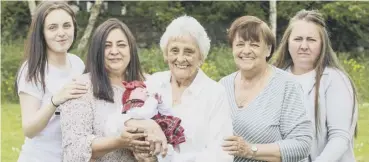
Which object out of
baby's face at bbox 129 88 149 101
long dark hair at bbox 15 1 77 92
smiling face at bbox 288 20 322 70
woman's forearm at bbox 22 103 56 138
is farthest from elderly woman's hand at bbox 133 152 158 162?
smiling face at bbox 288 20 322 70

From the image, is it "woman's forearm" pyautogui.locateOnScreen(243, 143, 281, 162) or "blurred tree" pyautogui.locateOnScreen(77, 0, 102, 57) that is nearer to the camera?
"woman's forearm" pyautogui.locateOnScreen(243, 143, 281, 162)

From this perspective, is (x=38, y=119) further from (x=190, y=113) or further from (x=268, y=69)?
(x=268, y=69)

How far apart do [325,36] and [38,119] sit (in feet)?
5.53

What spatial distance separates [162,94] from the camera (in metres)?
3.69

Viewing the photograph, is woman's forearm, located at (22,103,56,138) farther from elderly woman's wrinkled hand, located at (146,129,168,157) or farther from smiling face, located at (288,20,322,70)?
smiling face, located at (288,20,322,70)

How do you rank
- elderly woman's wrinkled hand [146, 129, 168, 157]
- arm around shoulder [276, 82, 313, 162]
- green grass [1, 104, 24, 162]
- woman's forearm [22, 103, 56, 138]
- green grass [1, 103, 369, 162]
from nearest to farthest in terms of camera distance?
1. elderly woman's wrinkled hand [146, 129, 168, 157]
2. arm around shoulder [276, 82, 313, 162]
3. woman's forearm [22, 103, 56, 138]
4. green grass [1, 103, 369, 162]
5. green grass [1, 104, 24, 162]

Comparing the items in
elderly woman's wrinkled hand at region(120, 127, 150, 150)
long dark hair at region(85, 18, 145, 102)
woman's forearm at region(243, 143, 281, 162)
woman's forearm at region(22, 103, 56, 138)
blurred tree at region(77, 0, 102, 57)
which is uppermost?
blurred tree at region(77, 0, 102, 57)

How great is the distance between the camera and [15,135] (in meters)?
9.70

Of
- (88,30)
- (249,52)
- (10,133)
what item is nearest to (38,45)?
(249,52)

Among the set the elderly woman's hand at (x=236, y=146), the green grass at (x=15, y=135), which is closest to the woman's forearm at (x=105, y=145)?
the elderly woman's hand at (x=236, y=146)

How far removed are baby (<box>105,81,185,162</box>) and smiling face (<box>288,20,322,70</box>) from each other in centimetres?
100

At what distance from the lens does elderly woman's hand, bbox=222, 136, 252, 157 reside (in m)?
3.52

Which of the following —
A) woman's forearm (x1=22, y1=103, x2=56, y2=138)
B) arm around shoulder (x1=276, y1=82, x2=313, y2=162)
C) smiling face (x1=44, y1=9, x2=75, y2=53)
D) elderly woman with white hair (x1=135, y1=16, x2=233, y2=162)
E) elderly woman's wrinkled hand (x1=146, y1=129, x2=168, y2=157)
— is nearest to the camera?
→ elderly woman's wrinkled hand (x1=146, y1=129, x2=168, y2=157)

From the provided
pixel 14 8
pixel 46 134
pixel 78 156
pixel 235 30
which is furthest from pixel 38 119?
pixel 14 8
